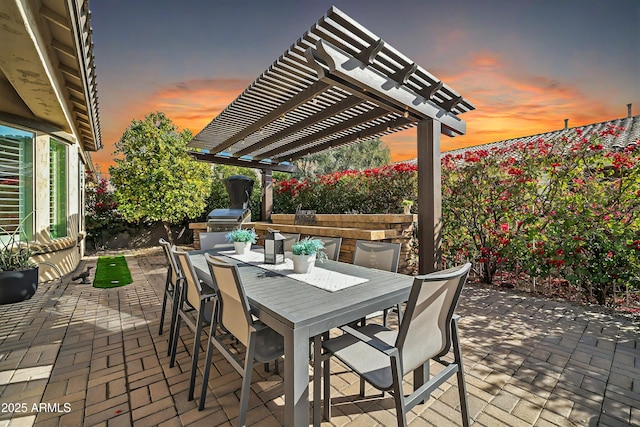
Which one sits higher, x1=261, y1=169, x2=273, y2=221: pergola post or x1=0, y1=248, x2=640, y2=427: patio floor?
x1=261, y1=169, x2=273, y2=221: pergola post

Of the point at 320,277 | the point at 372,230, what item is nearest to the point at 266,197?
the point at 372,230

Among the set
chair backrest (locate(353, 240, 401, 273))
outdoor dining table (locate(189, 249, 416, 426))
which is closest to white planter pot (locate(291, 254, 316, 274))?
outdoor dining table (locate(189, 249, 416, 426))

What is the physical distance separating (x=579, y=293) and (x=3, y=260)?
25.7 ft

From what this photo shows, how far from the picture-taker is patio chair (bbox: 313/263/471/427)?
4.08 ft

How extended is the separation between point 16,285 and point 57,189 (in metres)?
2.35

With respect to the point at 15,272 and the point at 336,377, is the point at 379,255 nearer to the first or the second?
the point at 336,377

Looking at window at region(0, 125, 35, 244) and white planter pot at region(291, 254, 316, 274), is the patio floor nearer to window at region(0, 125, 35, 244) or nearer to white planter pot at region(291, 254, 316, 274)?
white planter pot at region(291, 254, 316, 274)

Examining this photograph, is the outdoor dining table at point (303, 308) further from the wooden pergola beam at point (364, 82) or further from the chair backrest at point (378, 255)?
the wooden pergola beam at point (364, 82)

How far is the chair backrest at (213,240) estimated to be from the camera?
3915 millimetres

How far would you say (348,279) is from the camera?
6.77 ft

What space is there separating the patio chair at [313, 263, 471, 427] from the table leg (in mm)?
207

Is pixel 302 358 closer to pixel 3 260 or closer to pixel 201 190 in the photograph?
pixel 3 260

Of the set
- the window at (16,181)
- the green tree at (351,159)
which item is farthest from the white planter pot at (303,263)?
the green tree at (351,159)

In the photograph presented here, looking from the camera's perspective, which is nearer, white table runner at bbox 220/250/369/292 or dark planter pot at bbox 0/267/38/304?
white table runner at bbox 220/250/369/292
